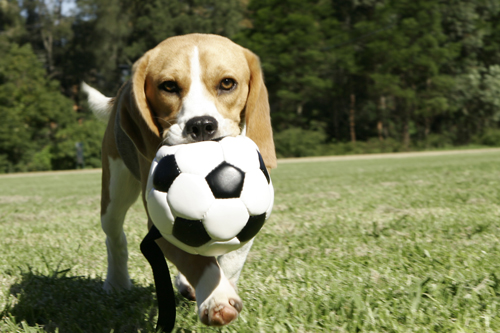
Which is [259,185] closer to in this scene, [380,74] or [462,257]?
[462,257]

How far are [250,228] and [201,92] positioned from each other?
1.19 meters

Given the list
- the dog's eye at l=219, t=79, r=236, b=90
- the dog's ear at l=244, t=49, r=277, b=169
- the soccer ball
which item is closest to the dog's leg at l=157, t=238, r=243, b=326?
the soccer ball

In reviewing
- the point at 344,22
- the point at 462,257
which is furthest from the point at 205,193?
the point at 344,22

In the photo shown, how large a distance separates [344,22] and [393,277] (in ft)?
151

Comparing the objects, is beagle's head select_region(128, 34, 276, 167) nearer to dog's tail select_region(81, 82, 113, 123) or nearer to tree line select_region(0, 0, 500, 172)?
dog's tail select_region(81, 82, 113, 123)

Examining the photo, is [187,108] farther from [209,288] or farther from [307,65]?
[307,65]

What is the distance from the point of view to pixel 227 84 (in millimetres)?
3418

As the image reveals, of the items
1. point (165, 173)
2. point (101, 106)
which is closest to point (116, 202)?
point (101, 106)

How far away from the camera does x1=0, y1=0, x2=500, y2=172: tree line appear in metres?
39.7

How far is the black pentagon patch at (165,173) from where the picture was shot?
2.35m

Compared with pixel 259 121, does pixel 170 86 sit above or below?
above

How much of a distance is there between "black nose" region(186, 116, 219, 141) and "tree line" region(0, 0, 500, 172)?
36.0 metres

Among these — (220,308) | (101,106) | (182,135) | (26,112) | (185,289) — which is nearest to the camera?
(220,308)

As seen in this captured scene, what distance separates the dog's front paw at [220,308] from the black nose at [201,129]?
0.96 meters
